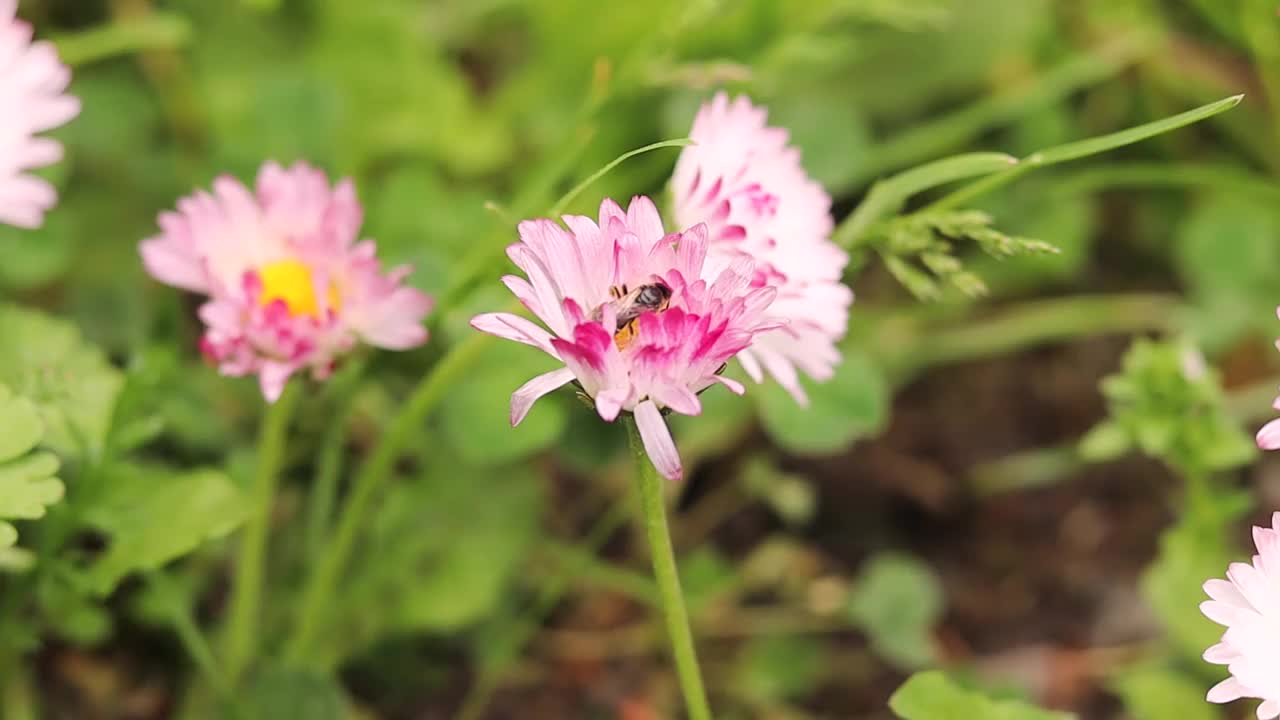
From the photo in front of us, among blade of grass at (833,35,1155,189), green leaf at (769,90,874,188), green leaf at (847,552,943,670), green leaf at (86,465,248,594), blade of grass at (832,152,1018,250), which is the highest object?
blade of grass at (833,35,1155,189)

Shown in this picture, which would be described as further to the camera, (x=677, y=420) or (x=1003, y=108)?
(x=1003, y=108)

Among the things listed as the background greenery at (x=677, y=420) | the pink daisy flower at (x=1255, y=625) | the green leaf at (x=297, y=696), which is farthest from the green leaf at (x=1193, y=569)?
the green leaf at (x=297, y=696)

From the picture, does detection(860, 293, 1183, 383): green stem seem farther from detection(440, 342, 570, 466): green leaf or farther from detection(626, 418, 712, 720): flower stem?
detection(626, 418, 712, 720): flower stem

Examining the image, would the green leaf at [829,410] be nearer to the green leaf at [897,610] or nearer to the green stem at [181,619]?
the green leaf at [897,610]

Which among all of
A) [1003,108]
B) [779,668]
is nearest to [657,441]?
[779,668]

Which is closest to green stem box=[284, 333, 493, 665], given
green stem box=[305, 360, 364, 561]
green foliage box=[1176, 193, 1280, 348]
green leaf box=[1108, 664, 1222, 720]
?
green stem box=[305, 360, 364, 561]

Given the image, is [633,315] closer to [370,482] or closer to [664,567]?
[664,567]

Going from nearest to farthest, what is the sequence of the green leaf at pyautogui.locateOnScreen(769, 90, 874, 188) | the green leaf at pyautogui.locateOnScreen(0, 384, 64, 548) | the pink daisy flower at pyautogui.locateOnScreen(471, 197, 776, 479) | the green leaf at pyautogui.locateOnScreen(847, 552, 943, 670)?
1. the pink daisy flower at pyautogui.locateOnScreen(471, 197, 776, 479)
2. the green leaf at pyautogui.locateOnScreen(0, 384, 64, 548)
3. the green leaf at pyautogui.locateOnScreen(847, 552, 943, 670)
4. the green leaf at pyautogui.locateOnScreen(769, 90, 874, 188)
